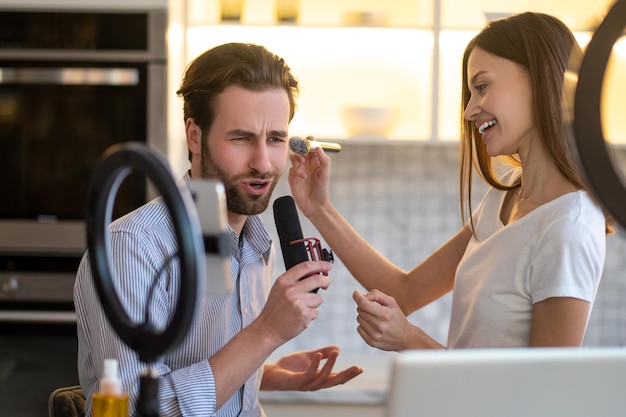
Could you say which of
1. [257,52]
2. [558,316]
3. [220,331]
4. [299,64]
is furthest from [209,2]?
[558,316]

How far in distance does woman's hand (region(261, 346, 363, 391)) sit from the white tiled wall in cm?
145

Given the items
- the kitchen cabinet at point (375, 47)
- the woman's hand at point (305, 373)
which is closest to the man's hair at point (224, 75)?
the woman's hand at point (305, 373)

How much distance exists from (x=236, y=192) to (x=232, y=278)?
0.58 ft

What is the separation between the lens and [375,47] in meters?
3.29

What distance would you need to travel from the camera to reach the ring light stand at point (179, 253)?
882mm

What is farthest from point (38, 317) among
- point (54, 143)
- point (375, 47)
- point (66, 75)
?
point (375, 47)

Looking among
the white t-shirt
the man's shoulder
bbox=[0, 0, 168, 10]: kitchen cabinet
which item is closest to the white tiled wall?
bbox=[0, 0, 168, 10]: kitchen cabinet

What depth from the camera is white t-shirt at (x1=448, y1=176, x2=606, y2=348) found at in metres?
1.57

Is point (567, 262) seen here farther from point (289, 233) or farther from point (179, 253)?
point (179, 253)

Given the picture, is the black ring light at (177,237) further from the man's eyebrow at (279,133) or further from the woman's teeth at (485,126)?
the woman's teeth at (485,126)

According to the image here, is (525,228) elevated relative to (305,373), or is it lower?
elevated

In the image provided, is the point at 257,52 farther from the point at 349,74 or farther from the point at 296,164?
the point at 349,74

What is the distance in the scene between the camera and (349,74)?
3.34m

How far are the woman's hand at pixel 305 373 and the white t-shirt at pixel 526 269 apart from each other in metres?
0.27
